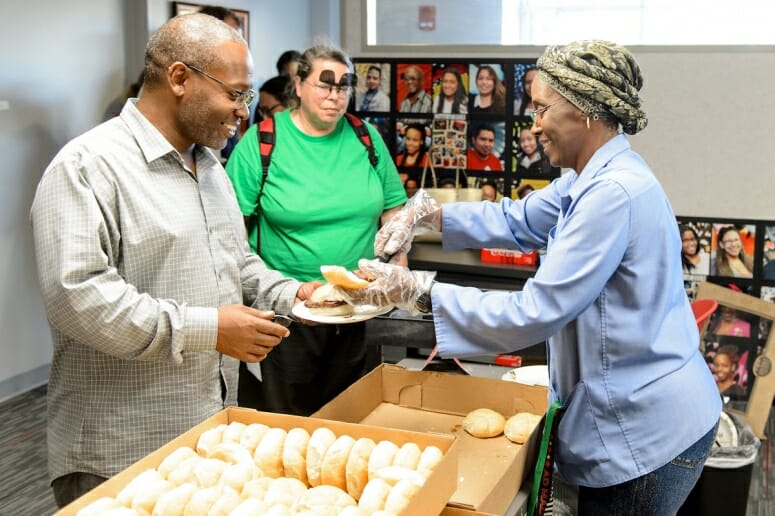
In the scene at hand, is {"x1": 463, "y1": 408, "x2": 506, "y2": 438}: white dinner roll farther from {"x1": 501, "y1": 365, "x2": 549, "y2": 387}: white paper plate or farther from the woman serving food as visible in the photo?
{"x1": 501, "y1": 365, "x2": 549, "y2": 387}: white paper plate

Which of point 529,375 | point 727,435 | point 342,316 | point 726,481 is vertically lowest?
point 726,481

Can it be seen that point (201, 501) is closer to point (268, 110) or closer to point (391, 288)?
point (391, 288)

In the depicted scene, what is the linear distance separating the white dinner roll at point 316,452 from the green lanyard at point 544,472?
0.49 m

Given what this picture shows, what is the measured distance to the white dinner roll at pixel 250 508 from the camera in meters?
1.27

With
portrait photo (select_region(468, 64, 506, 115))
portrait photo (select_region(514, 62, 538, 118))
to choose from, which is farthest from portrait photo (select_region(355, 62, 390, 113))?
portrait photo (select_region(514, 62, 538, 118))

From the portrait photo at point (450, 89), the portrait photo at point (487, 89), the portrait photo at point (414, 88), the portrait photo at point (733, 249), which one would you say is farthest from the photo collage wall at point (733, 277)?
the portrait photo at point (414, 88)

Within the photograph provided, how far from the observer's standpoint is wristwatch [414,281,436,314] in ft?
5.93

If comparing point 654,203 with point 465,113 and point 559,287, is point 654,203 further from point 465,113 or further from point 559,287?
point 465,113

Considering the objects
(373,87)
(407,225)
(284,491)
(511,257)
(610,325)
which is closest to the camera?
(284,491)

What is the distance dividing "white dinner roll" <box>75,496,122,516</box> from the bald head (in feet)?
2.99

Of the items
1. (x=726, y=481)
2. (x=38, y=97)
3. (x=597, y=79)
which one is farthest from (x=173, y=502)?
(x=38, y=97)

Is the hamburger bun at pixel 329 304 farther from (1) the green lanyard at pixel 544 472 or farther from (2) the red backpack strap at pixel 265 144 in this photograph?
(2) the red backpack strap at pixel 265 144

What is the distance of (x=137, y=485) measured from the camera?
4.45ft

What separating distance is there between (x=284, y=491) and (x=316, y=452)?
122 mm
